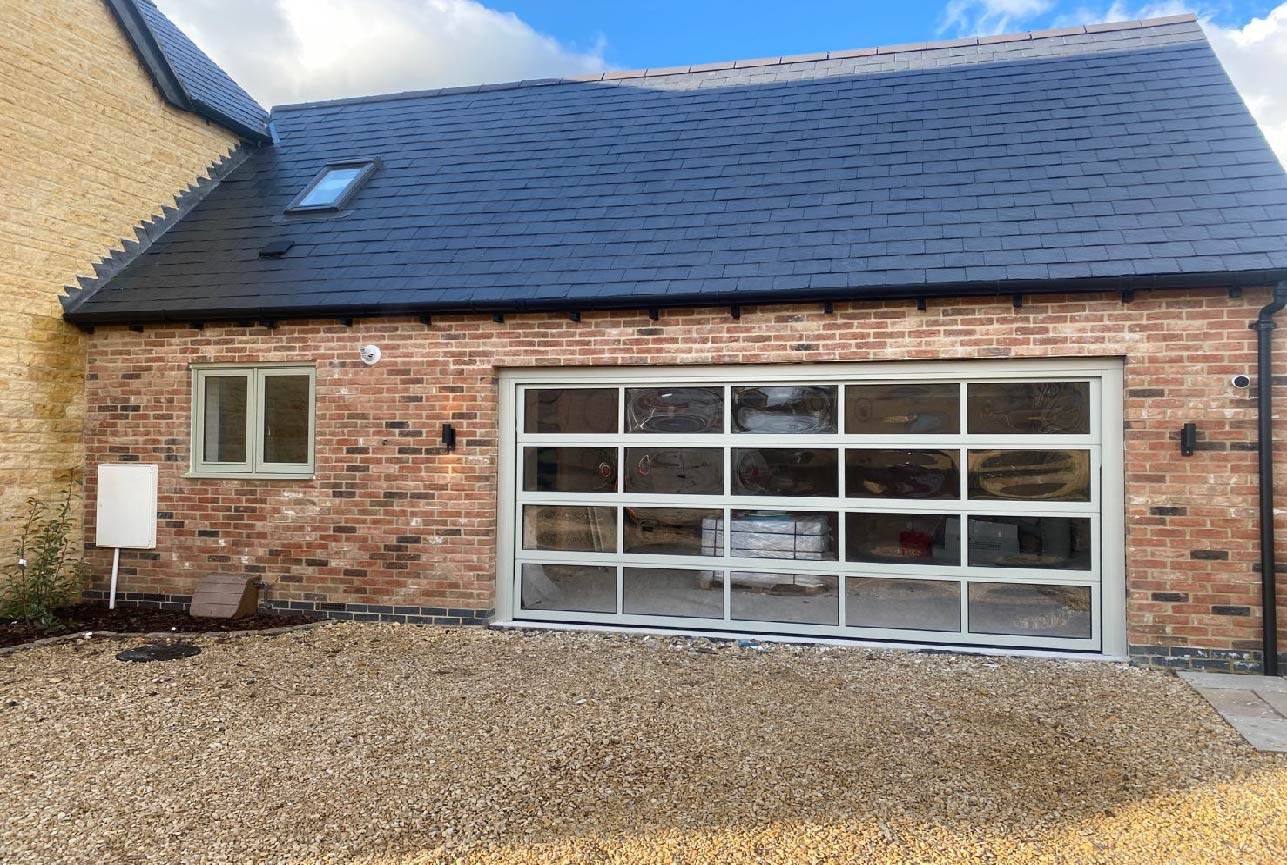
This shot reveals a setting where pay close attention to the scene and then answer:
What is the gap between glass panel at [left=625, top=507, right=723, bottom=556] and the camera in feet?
20.5

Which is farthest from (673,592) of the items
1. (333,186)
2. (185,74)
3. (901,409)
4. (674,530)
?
(185,74)

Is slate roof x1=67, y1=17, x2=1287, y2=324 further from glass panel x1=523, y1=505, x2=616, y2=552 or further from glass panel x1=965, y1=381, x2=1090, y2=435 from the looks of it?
glass panel x1=523, y1=505, x2=616, y2=552

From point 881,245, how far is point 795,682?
3.37 m

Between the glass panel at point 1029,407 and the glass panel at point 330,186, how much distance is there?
21.4ft

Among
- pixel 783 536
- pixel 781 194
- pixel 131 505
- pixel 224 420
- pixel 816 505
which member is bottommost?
pixel 783 536

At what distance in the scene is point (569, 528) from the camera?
6473 millimetres

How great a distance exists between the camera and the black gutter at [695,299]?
5160 mm

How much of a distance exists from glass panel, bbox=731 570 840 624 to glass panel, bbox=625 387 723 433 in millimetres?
1220

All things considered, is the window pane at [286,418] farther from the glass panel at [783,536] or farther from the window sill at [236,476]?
the glass panel at [783,536]

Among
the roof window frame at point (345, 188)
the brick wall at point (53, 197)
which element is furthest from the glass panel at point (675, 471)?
the brick wall at point (53, 197)

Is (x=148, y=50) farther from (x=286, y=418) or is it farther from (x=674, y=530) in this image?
(x=674, y=530)

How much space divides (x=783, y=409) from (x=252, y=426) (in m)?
4.53

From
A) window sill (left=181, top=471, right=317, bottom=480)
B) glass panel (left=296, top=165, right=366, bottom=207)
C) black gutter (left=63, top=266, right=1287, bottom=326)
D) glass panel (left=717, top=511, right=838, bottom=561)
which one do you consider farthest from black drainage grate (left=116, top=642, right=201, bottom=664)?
glass panel (left=296, top=165, right=366, bottom=207)

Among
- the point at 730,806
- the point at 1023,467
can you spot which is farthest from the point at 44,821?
the point at 1023,467
